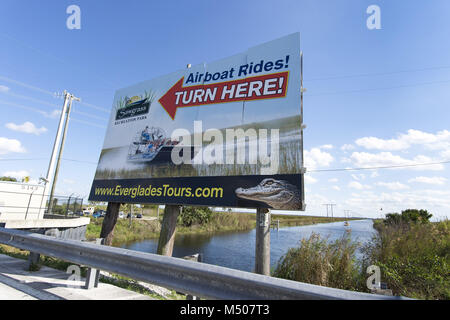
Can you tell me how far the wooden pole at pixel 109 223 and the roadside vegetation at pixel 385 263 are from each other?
233 inches

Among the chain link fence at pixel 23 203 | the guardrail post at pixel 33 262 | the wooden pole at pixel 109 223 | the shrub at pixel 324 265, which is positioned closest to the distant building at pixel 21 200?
the chain link fence at pixel 23 203

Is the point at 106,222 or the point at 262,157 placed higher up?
the point at 262,157

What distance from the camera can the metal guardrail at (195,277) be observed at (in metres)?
1.98

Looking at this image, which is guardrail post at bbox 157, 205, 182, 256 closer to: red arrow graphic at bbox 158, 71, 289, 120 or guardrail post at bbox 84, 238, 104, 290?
red arrow graphic at bbox 158, 71, 289, 120

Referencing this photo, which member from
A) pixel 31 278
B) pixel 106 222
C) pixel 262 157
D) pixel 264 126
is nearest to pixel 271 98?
pixel 264 126

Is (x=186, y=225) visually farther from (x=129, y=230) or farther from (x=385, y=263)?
(x=385, y=263)

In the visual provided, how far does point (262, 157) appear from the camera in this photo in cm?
613

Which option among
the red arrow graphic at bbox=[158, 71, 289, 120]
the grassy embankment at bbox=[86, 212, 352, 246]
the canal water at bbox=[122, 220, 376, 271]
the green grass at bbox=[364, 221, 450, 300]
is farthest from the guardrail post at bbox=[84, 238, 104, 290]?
the grassy embankment at bbox=[86, 212, 352, 246]

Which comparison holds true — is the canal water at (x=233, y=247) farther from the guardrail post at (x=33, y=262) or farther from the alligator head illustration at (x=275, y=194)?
the guardrail post at (x=33, y=262)

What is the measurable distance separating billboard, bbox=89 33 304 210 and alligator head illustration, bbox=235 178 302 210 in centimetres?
2

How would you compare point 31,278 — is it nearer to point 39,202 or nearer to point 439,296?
point 439,296

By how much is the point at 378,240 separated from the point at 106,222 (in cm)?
962

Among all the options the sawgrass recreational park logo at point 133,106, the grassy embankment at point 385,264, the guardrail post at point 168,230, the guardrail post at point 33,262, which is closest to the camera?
the guardrail post at point 33,262

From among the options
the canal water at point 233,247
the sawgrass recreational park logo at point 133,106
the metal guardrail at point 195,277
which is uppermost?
the sawgrass recreational park logo at point 133,106
